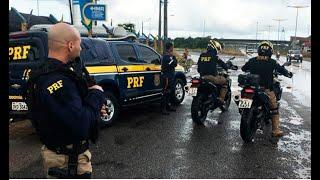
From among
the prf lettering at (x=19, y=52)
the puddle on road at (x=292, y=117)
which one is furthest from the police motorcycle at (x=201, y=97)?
the prf lettering at (x=19, y=52)

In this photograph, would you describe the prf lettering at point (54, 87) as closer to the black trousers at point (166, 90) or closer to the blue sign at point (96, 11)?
the black trousers at point (166, 90)

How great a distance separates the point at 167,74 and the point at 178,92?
134 cm

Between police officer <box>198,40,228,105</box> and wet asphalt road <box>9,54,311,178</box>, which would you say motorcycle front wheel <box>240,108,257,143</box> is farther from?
police officer <box>198,40,228,105</box>

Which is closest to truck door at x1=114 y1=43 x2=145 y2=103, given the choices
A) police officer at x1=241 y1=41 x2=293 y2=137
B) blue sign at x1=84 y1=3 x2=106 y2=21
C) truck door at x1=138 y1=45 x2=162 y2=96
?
truck door at x1=138 y1=45 x2=162 y2=96

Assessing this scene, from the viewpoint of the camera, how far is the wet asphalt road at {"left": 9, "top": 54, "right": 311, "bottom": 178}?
17.1 feet

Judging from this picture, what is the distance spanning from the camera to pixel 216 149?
6371 mm

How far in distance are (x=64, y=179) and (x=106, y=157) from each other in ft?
9.99

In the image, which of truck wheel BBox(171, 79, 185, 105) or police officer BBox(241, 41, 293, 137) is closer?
police officer BBox(241, 41, 293, 137)

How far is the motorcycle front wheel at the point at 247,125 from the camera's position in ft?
21.7

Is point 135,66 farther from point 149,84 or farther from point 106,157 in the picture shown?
point 106,157

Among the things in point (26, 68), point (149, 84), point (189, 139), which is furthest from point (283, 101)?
point (26, 68)

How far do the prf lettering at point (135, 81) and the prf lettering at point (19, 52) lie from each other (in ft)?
8.11

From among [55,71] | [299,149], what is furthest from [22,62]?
[299,149]

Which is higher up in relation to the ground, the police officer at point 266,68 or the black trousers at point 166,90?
the police officer at point 266,68
